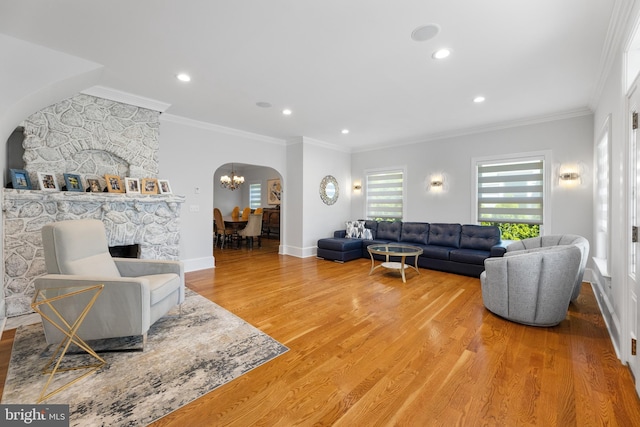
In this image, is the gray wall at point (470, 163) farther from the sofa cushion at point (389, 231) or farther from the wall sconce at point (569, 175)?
the sofa cushion at point (389, 231)

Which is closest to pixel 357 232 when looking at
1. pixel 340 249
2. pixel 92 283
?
pixel 340 249

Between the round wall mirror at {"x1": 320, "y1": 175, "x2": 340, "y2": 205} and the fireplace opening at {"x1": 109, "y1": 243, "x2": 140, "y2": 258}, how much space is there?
13.5 ft

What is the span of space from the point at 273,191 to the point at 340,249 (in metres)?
5.23

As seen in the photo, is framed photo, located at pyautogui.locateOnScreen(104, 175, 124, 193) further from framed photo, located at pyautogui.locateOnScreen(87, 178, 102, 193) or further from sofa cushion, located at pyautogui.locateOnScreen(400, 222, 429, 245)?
sofa cushion, located at pyautogui.locateOnScreen(400, 222, 429, 245)

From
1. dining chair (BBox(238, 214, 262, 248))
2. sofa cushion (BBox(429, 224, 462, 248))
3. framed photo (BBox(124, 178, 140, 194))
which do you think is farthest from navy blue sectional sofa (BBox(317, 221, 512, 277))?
framed photo (BBox(124, 178, 140, 194))

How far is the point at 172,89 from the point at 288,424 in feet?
13.9

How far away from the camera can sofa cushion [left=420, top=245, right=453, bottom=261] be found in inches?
198

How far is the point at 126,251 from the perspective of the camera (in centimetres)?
434

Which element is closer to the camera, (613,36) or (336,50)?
(613,36)

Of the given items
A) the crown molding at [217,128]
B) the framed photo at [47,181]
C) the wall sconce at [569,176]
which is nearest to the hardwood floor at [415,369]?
the framed photo at [47,181]

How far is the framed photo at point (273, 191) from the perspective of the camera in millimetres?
10141

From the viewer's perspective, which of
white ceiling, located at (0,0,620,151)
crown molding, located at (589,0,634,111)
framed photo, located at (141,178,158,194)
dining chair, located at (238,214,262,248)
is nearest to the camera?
crown molding, located at (589,0,634,111)

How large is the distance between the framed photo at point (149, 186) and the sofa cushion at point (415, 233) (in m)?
5.00

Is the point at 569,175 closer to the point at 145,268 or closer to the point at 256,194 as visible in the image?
the point at 145,268
